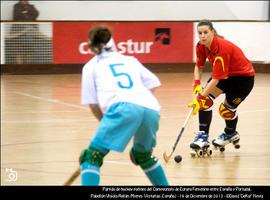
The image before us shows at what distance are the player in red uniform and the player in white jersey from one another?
169 centimetres

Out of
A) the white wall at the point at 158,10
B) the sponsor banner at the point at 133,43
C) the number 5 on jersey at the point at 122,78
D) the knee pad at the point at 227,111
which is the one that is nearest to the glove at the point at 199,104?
the knee pad at the point at 227,111

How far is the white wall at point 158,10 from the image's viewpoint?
48.8ft

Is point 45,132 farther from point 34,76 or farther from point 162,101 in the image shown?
point 34,76

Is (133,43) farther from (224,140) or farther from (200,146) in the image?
(200,146)

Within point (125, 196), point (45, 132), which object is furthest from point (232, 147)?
point (125, 196)

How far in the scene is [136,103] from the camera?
14.8 feet

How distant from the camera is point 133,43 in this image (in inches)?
515

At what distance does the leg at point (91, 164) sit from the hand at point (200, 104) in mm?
1806

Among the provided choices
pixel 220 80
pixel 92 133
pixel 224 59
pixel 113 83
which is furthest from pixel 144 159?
pixel 92 133

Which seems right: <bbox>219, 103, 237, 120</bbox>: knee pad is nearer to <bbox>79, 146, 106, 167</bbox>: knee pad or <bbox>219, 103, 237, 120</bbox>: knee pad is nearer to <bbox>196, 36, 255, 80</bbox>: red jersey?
<bbox>196, 36, 255, 80</bbox>: red jersey

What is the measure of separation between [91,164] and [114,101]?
1.28ft

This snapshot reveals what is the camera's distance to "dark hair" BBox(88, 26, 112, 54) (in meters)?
4.55

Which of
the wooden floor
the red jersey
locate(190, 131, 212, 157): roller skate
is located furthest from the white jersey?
locate(190, 131, 212, 157): roller skate

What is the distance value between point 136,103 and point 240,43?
26.7 feet
